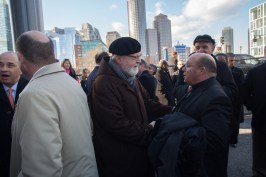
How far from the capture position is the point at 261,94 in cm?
357

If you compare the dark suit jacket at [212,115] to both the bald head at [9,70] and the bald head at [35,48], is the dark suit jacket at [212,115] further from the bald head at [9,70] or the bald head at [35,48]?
the bald head at [9,70]

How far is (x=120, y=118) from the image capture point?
88.5 inches

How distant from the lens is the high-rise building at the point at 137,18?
17475 centimetres

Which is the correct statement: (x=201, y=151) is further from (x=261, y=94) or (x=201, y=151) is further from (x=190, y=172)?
(x=261, y=94)

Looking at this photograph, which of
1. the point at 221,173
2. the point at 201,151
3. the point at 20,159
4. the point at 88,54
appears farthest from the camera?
the point at 88,54

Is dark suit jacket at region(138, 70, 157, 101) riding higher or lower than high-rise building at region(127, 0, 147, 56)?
lower

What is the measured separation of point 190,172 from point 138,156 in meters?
0.53

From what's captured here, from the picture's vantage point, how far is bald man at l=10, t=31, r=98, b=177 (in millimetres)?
1599

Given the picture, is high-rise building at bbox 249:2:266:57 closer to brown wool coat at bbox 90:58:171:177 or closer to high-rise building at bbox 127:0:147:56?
high-rise building at bbox 127:0:147:56

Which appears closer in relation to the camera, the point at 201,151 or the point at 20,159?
the point at 20,159

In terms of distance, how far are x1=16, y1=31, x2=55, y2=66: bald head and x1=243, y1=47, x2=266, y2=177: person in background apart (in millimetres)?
2987

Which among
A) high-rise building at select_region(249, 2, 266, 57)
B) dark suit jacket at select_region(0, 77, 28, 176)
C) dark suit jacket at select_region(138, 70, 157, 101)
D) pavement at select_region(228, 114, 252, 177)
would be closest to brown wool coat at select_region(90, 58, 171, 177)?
dark suit jacket at select_region(0, 77, 28, 176)

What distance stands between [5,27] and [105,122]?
140 inches

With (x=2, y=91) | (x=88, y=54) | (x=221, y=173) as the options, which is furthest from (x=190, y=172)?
A: (x=88, y=54)
